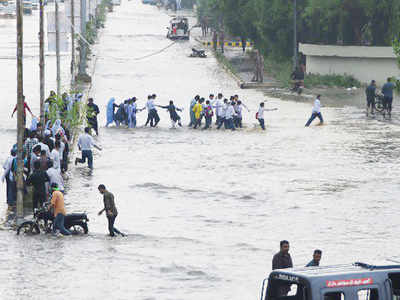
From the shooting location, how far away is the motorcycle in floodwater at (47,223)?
2016cm

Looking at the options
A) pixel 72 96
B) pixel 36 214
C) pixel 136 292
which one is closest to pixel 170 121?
pixel 72 96

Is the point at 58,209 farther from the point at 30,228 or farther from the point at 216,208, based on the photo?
the point at 216,208

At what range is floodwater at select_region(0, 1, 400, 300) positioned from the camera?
16.9 metres

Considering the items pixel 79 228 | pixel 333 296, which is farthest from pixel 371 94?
pixel 333 296

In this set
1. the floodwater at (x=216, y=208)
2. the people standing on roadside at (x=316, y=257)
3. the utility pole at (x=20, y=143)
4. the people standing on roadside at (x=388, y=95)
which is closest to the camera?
the people standing on roadside at (x=316, y=257)

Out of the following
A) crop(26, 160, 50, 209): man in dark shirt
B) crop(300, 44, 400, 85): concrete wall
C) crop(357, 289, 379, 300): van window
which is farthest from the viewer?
crop(300, 44, 400, 85): concrete wall

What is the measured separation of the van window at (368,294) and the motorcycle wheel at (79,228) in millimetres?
9503

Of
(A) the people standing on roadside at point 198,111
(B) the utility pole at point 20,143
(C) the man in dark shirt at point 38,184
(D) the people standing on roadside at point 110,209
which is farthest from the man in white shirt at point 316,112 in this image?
(D) the people standing on roadside at point 110,209

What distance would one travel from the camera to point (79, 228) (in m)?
20.6

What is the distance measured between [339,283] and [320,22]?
4434 centimetres

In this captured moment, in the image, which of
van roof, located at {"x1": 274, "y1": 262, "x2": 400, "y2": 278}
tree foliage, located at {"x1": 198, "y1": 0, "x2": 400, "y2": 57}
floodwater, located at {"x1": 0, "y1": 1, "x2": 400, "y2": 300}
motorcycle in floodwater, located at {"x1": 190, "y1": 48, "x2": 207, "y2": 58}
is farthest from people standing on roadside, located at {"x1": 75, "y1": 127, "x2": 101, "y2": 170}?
motorcycle in floodwater, located at {"x1": 190, "y1": 48, "x2": 207, "y2": 58}

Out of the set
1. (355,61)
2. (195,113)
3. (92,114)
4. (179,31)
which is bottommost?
(195,113)

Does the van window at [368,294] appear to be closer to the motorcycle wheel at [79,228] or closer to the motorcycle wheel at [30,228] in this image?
the motorcycle wheel at [79,228]

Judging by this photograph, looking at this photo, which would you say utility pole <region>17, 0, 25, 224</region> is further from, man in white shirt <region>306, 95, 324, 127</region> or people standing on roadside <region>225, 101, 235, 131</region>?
man in white shirt <region>306, 95, 324, 127</region>
